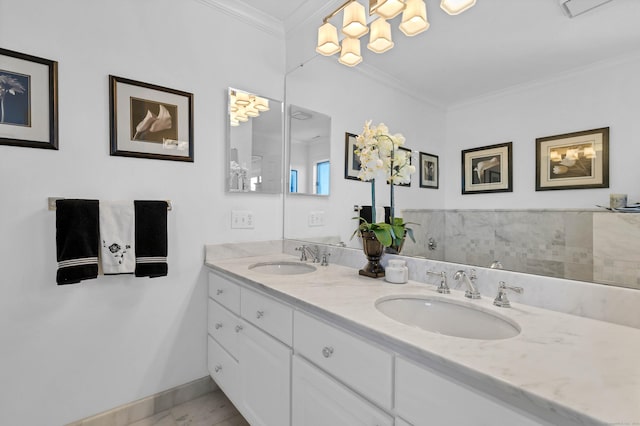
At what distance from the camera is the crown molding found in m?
1.85

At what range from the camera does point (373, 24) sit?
5.12 ft

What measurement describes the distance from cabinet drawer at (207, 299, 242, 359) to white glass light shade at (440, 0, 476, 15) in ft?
5.53

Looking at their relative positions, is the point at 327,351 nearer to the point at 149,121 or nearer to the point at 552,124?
the point at 552,124

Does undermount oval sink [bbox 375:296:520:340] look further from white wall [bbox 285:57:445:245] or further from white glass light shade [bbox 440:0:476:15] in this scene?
white glass light shade [bbox 440:0:476:15]

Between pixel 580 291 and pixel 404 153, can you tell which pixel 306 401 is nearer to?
pixel 580 291

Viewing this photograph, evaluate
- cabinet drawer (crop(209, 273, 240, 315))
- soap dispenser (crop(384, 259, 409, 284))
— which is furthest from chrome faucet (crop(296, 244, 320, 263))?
soap dispenser (crop(384, 259, 409, 284))

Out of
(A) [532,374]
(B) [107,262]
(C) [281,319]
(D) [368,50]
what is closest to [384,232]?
(C) [281,319]

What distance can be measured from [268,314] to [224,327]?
52 cm

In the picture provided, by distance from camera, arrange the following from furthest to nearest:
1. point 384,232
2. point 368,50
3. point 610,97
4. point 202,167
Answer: point 202,167, point 368,50, point 384,232, point 610,97

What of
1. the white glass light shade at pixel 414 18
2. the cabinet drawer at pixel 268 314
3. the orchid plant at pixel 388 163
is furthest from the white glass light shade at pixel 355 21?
the cabinet drawer at pixel 268 314

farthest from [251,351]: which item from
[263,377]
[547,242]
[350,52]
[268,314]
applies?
[350,52]

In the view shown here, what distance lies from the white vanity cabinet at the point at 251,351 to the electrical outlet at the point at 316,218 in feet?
2.20

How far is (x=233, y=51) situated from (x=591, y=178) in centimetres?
195

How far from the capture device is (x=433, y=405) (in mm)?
691
